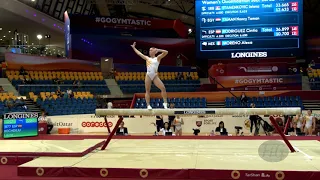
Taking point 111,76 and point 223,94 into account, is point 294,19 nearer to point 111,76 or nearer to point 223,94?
point 223,94

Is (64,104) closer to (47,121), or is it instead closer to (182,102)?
(47,121)

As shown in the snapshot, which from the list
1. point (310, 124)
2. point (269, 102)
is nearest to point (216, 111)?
point (310, 124)

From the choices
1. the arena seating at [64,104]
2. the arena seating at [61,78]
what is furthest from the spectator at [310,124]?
the arena seating at [61,78]

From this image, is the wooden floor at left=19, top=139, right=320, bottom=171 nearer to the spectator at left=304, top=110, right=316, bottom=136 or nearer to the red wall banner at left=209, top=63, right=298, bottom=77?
the spectator at left=304, top=110, right=316, bottom=136

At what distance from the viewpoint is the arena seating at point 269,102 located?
18.5 meters

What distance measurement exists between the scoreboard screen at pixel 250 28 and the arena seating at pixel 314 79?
4.03 metres

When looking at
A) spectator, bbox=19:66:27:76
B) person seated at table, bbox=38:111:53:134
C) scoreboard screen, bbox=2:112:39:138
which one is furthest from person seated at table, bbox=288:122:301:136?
spectator, bbox=19:66:27:76

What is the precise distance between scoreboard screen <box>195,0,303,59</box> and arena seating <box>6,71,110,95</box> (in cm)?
773

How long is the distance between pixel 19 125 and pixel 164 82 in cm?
1364

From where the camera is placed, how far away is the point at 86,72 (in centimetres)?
2428

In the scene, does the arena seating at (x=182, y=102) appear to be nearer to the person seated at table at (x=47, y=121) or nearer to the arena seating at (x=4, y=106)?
the person seated at table at (x=47, y=121)

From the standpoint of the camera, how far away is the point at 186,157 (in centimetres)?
596

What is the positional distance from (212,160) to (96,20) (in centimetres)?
2096

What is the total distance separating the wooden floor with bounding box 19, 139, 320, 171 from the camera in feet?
17.1
